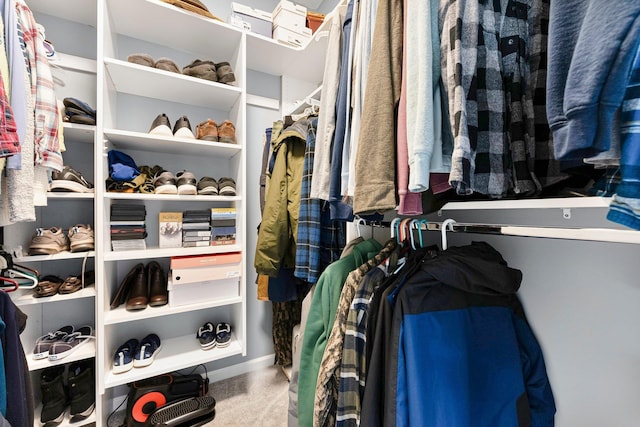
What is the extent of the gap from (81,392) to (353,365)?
1.39 meters

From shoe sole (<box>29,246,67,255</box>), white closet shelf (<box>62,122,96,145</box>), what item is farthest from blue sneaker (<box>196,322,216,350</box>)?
white closet shelf (<box>62,122,96,145</box>)

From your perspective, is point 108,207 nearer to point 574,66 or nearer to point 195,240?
point 195,240

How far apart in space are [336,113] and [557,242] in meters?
0.72

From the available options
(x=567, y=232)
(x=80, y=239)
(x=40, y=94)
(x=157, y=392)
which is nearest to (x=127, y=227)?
(x=80, y=239)

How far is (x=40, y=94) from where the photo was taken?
0.92 meters

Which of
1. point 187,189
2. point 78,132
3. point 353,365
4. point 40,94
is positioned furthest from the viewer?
point 187,189

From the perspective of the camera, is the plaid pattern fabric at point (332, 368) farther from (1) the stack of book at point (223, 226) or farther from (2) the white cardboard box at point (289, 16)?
(2) the white cardboard box at point (289, 16)

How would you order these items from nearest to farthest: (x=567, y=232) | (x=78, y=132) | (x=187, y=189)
Answer: (x=567, y=232) < (x=78, y=132) < (x=187, y=189)

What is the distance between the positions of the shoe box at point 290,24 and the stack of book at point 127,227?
130 cm

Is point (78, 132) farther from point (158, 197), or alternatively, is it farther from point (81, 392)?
point (81, 392)

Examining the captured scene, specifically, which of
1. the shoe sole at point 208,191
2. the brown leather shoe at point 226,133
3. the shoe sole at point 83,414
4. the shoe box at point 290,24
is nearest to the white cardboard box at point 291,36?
the shoe box at point 290,24

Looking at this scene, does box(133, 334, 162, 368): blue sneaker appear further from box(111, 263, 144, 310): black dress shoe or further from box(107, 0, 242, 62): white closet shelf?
box(107, 0, 242, 62): white closet shelf

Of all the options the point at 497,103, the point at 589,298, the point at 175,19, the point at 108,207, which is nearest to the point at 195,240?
the point at 108,207

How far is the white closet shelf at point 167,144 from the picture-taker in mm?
1226
